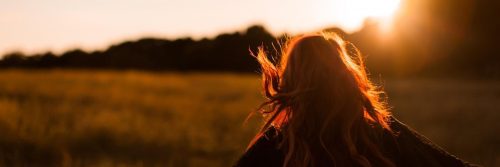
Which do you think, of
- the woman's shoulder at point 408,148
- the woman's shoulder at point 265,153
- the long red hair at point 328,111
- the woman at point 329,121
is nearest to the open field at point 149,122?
the woman's shoulder at point 265,153

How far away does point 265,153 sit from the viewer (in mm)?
3844

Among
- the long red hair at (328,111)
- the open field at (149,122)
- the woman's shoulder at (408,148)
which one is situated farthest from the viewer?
the open field at (149,122)

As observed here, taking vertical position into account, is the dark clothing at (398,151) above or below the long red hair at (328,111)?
below

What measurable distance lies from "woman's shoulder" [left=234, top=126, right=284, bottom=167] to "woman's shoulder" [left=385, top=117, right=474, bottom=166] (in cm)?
57

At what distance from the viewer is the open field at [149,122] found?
980 cm

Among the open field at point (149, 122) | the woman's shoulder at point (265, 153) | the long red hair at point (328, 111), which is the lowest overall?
the open field at point (149, 122)

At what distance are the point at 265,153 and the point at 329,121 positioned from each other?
406 millimetres

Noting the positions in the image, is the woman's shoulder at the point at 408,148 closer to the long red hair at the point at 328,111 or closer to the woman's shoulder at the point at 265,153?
the long red hair at the point at 328,111

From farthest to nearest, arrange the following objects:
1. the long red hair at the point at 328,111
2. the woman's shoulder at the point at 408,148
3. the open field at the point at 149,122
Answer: the open field at the point at 149,122 < the woman's shoulder at the point at 408,148 < the long red hair at the point at 328,111

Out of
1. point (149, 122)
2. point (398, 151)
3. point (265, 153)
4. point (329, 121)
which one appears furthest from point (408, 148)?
point (149, 122)

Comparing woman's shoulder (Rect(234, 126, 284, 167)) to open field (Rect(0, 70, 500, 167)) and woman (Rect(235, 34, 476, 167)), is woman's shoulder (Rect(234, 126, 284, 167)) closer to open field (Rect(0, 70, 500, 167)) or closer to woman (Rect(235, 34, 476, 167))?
woman (Rect(235, 34, 476, 167))

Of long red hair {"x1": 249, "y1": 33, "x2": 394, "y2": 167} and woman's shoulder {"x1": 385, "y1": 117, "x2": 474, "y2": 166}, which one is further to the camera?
woman's shoulder {"x1": 385, "y1": 117, "x2": 474, "y2": 166}

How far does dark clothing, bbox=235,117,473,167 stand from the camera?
3773 millimetres

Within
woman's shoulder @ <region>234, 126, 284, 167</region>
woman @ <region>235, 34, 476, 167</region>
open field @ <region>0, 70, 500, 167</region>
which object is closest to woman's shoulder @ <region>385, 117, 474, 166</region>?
woman @ <region>235, 34, 476, 167</region>
